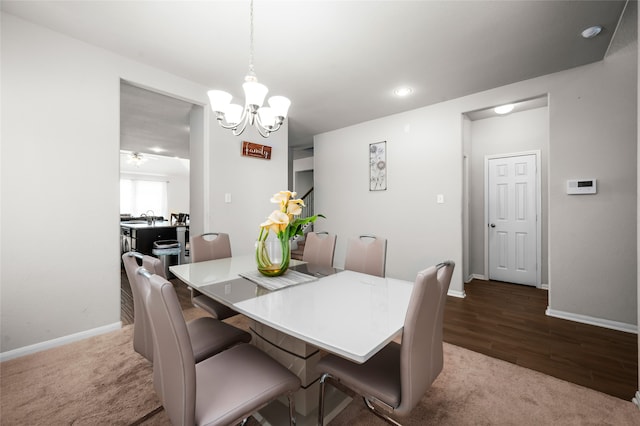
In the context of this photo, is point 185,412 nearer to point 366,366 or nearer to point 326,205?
point 366,366

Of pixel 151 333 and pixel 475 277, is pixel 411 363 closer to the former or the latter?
pixel 151 333

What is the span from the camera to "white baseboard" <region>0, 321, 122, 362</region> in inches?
80.0

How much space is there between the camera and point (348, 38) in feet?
7.46

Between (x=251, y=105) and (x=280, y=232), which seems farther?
(x=251, y=105)

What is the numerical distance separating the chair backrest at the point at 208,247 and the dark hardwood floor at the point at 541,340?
45.7 inches

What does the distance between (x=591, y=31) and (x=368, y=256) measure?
259 centimetres

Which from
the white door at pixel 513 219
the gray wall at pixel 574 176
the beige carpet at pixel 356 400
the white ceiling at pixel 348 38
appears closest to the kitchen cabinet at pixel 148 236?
the beige carpet at pixel 356 400

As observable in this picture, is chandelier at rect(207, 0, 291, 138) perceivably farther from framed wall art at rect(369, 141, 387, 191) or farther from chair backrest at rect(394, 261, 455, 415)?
framed wall art at rect(369, 141, 387, 191)

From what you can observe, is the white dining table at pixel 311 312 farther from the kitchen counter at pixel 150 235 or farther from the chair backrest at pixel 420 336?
the kitchen counter at pixel 150 235

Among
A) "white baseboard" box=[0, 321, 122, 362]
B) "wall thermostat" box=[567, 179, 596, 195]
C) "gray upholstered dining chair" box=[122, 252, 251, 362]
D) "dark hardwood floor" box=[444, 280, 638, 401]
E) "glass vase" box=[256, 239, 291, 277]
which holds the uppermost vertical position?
"wall thermostat" box=[567, 179, 596, 195]

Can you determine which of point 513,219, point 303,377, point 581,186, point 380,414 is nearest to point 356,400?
point 380,414

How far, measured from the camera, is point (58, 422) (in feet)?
4.68

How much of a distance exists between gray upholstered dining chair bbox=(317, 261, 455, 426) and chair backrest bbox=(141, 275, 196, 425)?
0.62 m

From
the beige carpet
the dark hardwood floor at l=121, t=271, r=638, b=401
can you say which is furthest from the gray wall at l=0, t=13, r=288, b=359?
the dark hardwood floor at l=121, t=271, r=638, b=401
